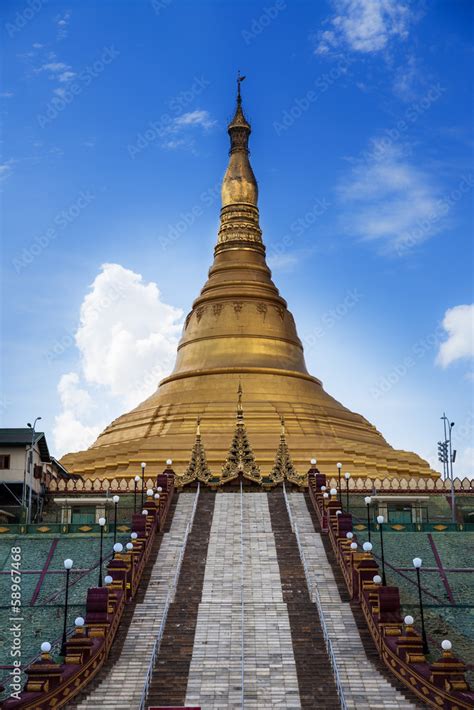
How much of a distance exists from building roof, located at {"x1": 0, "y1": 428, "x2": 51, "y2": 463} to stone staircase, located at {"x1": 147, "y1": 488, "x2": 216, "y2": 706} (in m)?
12.7

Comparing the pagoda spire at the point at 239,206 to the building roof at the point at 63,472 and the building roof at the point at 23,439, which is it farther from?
the building roof at the point at 23,439

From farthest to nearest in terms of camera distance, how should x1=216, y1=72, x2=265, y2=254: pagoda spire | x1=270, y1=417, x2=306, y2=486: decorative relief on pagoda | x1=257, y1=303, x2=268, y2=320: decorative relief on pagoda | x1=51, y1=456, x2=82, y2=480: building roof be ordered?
1. x1=216, y1=72, x2=265, y2=254: pagoda spire
2. x1=257, y1=303, x2=268, y2=320: decorative relief on pagoda
3. x1=51, y1=456, x2=82, y2=480: building roof
4. x1=270, y1=417, x2=306, y2=486: decorative relief on pagoda

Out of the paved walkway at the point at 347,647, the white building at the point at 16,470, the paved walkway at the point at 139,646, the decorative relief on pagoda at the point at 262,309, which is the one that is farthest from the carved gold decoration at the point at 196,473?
the decorative relief on pagoda at the point at 262,309

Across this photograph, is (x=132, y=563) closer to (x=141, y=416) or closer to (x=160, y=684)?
(x=160, y=684)

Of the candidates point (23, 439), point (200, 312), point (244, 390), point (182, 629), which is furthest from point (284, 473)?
point (200, 312)

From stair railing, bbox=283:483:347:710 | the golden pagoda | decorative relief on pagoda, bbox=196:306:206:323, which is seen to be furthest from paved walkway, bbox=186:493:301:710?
decorative relief on pagoda, bbox=196:306:206:323

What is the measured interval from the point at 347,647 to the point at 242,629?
3.17m

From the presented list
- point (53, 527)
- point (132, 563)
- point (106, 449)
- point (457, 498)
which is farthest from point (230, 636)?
point (106, 449)

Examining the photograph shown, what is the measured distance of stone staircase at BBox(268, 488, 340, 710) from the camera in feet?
82.5

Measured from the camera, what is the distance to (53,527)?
134 ft

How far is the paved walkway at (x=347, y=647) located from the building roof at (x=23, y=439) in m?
17.1

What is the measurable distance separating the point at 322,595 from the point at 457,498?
2172cm

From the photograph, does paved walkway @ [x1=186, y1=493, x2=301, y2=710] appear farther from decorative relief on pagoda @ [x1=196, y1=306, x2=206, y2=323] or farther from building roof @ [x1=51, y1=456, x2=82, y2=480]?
decorative relief on pagoda @ [x1=196, y1=306, x2=206, y2=323]

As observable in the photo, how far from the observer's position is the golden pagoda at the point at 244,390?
58500mm
